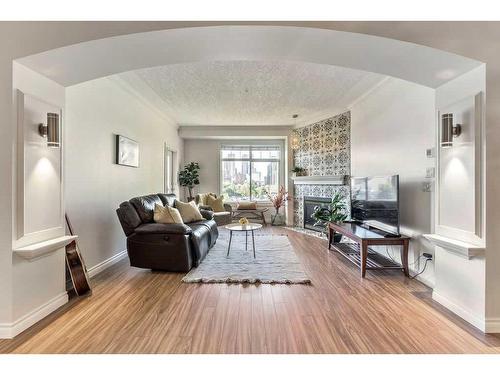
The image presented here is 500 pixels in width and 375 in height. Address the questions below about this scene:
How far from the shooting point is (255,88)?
4.03 metres

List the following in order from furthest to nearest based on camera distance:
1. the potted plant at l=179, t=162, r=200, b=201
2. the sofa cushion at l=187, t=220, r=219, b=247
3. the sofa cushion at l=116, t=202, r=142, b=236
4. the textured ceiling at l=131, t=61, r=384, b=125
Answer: the potted plant at l=179, t=162, r=200, b=201 < the sofa cushion at l=187, t=220, r=219, b=247 < the textured ceiling at l=131, t=61, r=384, b=125 < the sofa cushion at l=116, t=202, r=142, b=236

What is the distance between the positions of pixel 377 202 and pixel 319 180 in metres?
2.19

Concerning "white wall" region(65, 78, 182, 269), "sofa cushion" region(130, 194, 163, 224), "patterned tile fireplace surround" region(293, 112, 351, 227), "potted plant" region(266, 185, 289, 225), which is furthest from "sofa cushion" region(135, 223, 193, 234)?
"potted plant" region(266, 185, 289, 225)

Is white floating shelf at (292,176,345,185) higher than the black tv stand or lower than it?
higher

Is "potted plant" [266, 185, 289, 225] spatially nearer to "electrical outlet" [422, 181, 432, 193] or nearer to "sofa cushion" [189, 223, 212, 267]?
"sofa cushion" [189, 223, 212, 267]

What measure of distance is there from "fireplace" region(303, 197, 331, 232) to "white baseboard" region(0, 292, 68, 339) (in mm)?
4749

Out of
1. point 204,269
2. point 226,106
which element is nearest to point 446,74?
point 204,269

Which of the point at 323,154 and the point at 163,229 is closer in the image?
the point at 163,229

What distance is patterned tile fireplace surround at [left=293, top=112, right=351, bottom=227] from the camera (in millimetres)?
5004

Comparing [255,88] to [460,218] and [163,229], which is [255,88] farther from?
[460,218]

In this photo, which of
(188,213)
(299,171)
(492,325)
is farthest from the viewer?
(299,171)

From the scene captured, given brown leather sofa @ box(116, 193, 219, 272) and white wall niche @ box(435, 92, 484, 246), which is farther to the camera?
brown leather sofa @ box(116, 193, 219, 272)

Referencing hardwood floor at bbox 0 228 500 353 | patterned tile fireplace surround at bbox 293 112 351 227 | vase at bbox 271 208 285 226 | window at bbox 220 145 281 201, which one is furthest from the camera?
window at bbox 220 145 281 201

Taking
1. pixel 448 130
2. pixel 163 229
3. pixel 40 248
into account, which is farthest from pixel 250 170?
pixel 40 248
